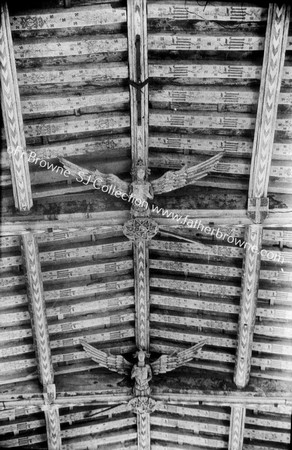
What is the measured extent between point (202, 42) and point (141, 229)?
4.29 meters

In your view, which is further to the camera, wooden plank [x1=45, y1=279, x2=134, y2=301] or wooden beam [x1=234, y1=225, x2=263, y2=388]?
wooden plank [x1=45, y1=279, x2=134, y2=301]

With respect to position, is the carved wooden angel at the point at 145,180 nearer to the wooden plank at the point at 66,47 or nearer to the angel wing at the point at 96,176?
the angel wing at the point at 96,176

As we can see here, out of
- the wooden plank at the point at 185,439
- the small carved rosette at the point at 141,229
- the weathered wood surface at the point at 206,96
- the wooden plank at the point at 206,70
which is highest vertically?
the wooden plank at the point at 206,70

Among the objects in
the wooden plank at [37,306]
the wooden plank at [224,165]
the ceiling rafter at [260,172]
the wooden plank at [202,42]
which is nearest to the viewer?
the ceiling rafter at [260,172]

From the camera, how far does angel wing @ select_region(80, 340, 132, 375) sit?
59.4 ft

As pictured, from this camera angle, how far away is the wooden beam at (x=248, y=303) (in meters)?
16.3

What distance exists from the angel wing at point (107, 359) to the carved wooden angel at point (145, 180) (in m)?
4.83

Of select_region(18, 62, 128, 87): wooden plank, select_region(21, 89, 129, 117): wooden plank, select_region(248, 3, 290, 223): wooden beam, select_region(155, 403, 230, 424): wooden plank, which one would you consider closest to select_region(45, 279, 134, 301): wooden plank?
select_region(155, 403, 230, 424): wooden plank

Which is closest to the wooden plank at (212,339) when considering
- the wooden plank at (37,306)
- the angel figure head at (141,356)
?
the angel figure head at (141,356)

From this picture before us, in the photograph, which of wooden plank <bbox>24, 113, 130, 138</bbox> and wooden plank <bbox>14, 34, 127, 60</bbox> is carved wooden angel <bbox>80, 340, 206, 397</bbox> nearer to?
wooden plank <bbox>24, 113, 130, 138</bbox>

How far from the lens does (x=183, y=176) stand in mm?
15180

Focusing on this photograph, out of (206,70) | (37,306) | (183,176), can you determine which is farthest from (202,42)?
(37,306)

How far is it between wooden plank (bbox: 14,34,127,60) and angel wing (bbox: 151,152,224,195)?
9.32ft

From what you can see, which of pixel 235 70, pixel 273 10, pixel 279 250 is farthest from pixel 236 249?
pixel 273 10
